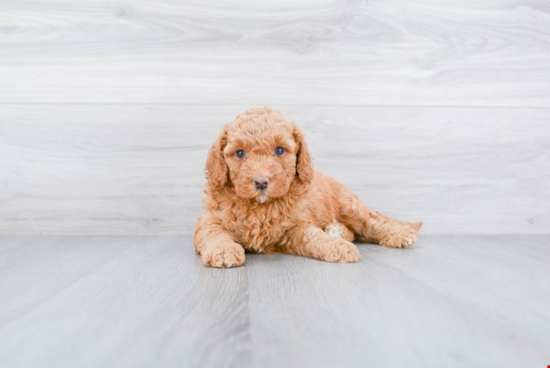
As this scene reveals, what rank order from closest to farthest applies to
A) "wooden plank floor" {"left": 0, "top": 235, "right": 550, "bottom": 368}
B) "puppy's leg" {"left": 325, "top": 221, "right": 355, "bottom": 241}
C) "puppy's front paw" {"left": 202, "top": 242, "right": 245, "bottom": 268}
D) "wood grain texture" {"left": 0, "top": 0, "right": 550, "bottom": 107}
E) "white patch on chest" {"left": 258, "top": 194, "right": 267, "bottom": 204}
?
"wooden plank floor" {"left": 0, "top": 235, "right": 550, "bottom": 368} → "puppy's front paw" {"left": 202, "top": 242, "right": 245, "bottom": 268} → "white patch on chest" {"left": 258, "top": 194, "right": 267, "bottom": 204} → "puppy's leg" {"left": 325, "top": 221, "right": 355, "bottom": 241} → "wood grain texture" {"left": 0, "top": 0, "right": 550, "bottom": 107}

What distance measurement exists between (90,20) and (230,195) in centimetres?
108

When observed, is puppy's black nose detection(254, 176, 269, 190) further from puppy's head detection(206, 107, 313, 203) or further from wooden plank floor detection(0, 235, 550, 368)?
wooden plank floor detection(0, 235, 550, 368)

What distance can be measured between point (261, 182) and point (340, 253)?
317 mm

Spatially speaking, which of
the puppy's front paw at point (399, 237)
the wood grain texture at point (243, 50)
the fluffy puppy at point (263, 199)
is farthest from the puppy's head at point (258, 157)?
the wood grain texture at point (243, 50)

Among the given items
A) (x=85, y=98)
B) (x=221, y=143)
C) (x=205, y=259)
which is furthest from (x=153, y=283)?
(x=85, y=98)

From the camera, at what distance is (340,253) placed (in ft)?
4.66

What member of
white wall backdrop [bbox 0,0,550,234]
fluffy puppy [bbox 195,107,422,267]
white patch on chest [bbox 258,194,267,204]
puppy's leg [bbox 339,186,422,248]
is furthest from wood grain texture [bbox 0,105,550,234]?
white patch on chest [bbox 258,194,267,204]

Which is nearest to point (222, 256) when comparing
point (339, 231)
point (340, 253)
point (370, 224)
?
point (340, 253)

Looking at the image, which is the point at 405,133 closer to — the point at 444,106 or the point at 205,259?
the point at 444,106

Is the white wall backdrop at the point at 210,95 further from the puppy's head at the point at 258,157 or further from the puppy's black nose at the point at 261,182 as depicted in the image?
the puppy's black nose at the point at 261,182

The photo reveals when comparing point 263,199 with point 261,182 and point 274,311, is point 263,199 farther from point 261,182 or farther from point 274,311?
point 274,311

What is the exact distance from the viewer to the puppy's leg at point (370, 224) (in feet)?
5.71

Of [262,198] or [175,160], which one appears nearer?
[262,198]

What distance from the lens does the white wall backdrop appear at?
2027 millimetres
